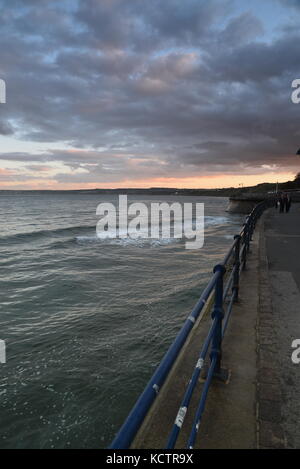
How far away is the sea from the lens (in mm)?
4348

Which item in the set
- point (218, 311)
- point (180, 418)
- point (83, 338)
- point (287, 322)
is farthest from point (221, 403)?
point (83, 338)

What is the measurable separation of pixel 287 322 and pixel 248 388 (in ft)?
6.31

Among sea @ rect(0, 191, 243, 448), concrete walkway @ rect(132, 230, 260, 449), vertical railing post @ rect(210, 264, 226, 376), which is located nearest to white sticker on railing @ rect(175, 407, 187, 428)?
concrete walkway @ rect(132, 230, 260, 449)

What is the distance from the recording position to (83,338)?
6.82 meters

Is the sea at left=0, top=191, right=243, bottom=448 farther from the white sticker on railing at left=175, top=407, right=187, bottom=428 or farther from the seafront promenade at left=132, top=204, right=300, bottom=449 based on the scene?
the white sticker on railing at left=175, top=407, right=187, bottom=428

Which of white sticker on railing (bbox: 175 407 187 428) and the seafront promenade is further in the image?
the seafront promenade

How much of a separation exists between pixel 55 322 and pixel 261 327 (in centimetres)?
550

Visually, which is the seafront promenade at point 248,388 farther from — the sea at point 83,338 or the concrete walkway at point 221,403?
the sea at point 83,338

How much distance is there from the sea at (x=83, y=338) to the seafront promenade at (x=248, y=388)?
1.68 meters

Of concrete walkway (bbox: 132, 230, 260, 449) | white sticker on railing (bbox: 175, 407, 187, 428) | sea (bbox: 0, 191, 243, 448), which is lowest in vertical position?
sea (bbox: 0, 191, 243, 448)

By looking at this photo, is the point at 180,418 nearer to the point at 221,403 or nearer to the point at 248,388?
the point at 221,403

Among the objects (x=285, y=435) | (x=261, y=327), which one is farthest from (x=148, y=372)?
(x=285, y=435)

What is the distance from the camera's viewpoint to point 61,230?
103 feet

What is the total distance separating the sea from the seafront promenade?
1682 mm
